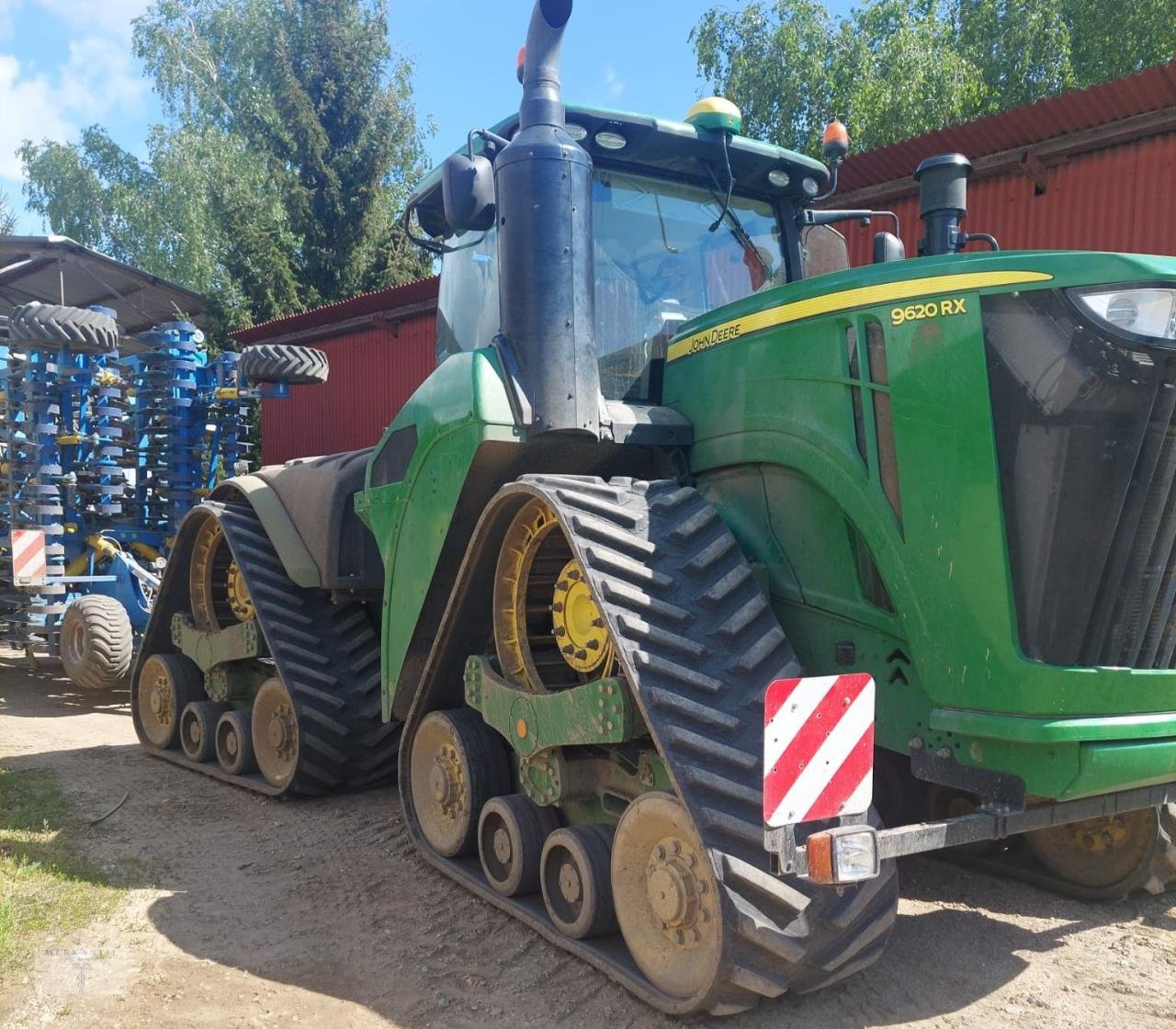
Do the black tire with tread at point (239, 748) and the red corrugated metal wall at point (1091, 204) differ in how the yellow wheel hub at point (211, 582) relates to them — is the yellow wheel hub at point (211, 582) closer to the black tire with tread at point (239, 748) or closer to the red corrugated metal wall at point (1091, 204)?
the black tire with tread at point (239, 748)

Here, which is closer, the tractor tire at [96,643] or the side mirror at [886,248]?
the side mirror at [886,248]

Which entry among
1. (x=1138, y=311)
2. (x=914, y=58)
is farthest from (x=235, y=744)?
(x=914, y=58)

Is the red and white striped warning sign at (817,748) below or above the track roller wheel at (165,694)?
above

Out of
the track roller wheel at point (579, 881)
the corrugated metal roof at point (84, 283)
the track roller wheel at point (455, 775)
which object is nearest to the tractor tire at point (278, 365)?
the corrugated metal roof at point (84, 283)

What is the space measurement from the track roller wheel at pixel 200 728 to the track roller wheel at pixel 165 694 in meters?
0.09

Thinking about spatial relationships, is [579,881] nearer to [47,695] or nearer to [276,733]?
[276,733]

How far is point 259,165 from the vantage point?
27547mm

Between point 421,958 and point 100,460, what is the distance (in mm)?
7032

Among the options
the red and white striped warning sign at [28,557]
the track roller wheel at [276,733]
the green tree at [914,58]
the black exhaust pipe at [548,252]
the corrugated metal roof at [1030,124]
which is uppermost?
the green tree at [914,58]

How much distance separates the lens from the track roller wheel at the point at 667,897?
280 cm

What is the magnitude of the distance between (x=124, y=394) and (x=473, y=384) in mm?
7329

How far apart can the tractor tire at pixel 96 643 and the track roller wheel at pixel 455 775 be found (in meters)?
4.71

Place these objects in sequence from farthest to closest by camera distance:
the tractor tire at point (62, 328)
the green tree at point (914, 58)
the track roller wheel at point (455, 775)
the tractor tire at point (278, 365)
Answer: the green tree at point (914, 58)
the tractor tire at point (62, 328)
the tractor tire at point (278, 365)
the track roller wheel at point (455, 775)

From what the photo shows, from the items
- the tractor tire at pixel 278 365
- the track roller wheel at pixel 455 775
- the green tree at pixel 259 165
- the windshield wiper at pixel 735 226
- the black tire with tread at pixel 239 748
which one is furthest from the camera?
the green tree at pixel 259 165
